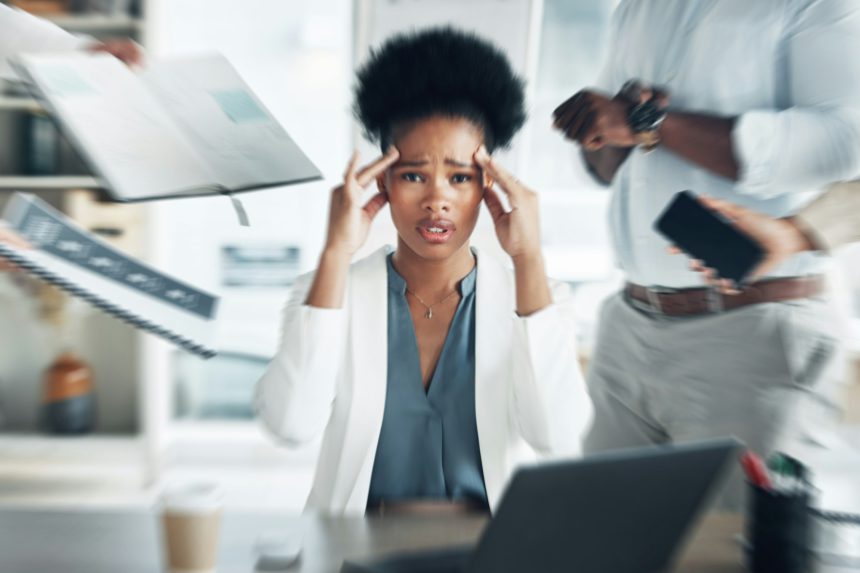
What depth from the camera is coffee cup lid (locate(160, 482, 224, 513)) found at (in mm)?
949

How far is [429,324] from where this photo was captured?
146 centimetres

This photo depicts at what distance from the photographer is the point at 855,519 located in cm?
110

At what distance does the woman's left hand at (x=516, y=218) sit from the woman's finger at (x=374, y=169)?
0.15m

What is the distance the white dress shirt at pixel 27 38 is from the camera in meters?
1.47

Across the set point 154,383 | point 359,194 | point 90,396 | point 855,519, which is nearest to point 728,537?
point 855,519

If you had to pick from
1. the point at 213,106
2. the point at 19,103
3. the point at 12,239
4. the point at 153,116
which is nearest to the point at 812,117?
the point at 213,106

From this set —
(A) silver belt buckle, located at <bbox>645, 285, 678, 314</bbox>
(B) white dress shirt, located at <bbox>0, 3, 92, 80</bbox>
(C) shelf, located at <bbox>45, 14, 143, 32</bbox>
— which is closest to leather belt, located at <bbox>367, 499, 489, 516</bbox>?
(A) silver belt buckle, located at <bbox>645, 285, 678, 314</bbox>

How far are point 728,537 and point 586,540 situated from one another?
369 mm

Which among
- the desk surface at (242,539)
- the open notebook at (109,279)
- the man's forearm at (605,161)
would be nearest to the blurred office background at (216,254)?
the man's forearm at (605,161)

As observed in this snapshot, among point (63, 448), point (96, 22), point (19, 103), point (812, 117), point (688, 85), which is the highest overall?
point (96, 22)

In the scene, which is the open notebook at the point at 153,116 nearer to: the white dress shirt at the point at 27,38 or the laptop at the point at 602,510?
the white dress shirt at the point at 27,38

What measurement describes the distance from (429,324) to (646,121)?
578 mm

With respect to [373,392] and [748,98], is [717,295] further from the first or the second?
[373,392]

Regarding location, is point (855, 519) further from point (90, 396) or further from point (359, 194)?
point (90, 396)
